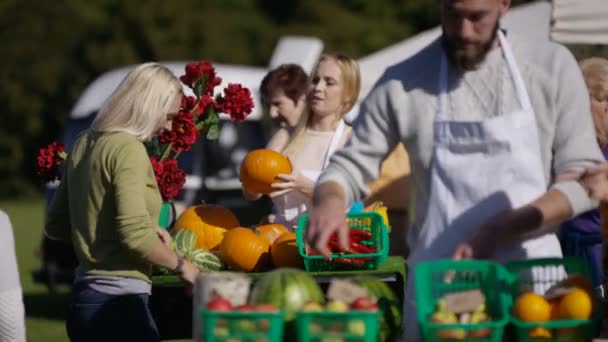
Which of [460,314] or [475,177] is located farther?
[475,177]

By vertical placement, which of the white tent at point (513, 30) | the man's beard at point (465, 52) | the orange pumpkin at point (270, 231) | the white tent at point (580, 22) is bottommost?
the orange pumpkin at point (270, 231)

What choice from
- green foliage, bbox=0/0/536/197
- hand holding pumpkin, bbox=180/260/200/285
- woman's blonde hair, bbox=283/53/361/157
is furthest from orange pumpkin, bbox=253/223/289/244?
green foliage, bbox=0/0/536/197

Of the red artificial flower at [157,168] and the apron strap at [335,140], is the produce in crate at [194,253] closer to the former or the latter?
the red artificial flower at [157,168]

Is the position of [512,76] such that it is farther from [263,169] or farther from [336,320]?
[263,169]

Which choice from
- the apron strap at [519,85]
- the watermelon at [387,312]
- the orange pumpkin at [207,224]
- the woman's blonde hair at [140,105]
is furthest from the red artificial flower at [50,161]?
the apron strap at [519,85]

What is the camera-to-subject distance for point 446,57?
402cm

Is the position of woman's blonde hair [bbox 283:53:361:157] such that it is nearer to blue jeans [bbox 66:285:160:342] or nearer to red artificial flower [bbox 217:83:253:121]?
red artificial flower [bbox 217:83:253:121]

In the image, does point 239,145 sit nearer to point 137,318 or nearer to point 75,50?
point 137,318

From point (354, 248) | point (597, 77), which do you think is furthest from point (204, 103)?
point (597, 77)

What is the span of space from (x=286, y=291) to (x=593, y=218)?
316 cm

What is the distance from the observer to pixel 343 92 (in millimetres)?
7125

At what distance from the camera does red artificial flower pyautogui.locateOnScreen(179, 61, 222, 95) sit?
22.3 feet

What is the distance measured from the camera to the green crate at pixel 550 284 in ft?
12.4

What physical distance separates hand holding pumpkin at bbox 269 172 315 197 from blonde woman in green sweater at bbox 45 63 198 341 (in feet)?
4.49
